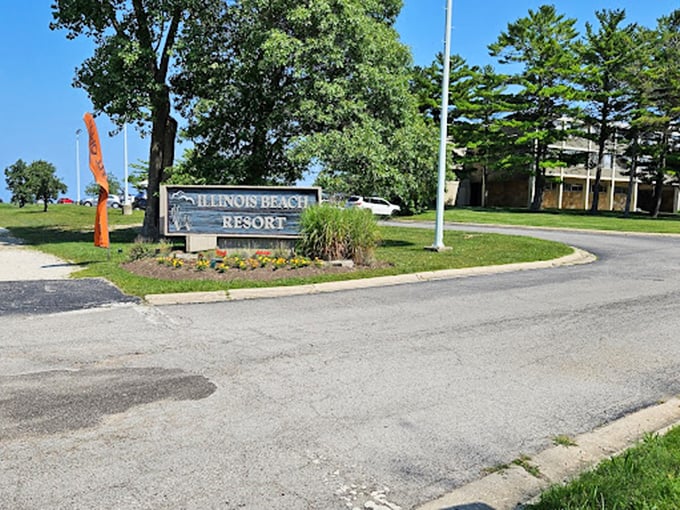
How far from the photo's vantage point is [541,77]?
3919 cm

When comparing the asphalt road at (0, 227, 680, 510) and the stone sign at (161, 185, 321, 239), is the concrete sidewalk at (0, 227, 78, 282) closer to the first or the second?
the stone sign at (161, 185, 321, 239)

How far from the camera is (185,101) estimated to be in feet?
59.5

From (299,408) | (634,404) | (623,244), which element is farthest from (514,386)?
(623,244)

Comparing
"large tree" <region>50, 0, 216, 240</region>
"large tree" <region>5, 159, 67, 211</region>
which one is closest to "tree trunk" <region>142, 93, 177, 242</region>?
"large tree" <region>50, 0, 216, 240</region>

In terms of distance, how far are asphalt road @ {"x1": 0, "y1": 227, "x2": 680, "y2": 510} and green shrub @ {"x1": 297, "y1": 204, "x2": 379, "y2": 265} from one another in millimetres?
3617

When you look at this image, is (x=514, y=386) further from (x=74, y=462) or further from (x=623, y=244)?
(x=623, y=244)

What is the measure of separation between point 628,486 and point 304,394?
2424mm

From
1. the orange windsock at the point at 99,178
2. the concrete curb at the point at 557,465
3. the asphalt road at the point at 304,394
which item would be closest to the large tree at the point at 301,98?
the orange windsock at the point at 99,178

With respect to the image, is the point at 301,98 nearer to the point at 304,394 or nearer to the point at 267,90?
Answer: the point at 267,90

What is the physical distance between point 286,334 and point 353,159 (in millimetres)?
8571

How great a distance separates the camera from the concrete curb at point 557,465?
299cm

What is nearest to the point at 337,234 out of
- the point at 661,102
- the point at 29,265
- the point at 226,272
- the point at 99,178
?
the point at 226,272

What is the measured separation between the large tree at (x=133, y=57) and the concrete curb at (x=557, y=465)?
596 inches

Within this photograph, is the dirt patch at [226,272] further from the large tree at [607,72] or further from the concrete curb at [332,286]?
the large tree at [607,72]
